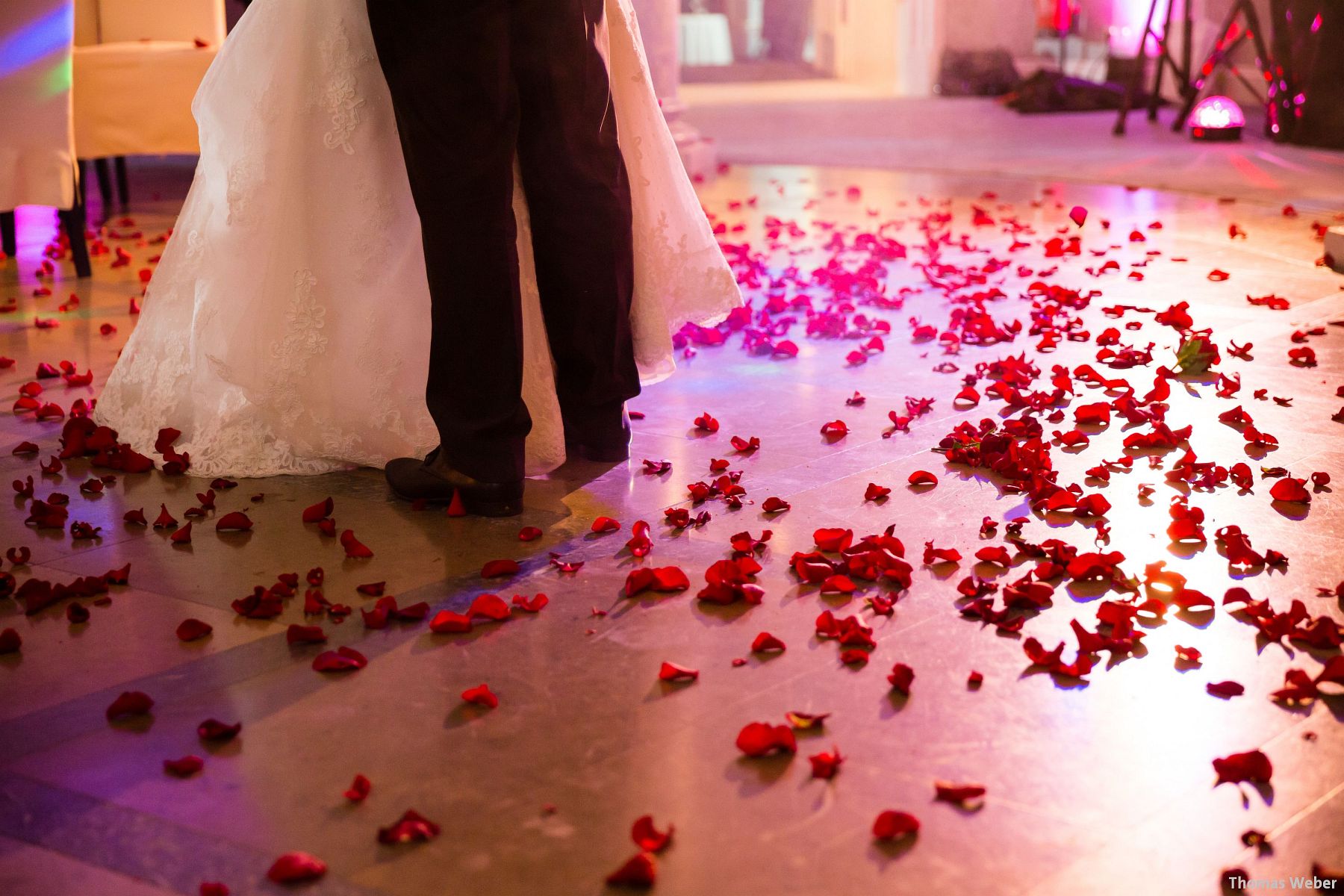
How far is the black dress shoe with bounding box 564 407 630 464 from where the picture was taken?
256 cm

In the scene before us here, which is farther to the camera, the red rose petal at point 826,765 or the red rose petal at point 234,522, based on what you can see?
the red rose petal at point 234,522

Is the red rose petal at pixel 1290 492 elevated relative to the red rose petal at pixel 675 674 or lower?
elevated

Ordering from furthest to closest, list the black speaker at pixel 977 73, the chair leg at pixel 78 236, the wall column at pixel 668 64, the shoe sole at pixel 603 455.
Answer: the black speaker at pixel 977 73 → the wall column at pixel 668 64 → the chair leg at pixel 78 236 → the shoe sole at pixel 603 455

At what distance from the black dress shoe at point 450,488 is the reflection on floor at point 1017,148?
4.48 m

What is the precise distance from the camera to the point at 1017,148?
7930 mm

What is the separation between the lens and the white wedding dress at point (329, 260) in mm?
2383

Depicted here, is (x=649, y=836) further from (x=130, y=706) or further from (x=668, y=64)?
(x=668, y=64)

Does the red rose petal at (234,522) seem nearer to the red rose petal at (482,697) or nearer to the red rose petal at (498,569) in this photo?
the red rose petal at (498,569)

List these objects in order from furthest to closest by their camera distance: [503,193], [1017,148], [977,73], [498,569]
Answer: [977,73]
[1017,148]
[503,193]
[498,569]

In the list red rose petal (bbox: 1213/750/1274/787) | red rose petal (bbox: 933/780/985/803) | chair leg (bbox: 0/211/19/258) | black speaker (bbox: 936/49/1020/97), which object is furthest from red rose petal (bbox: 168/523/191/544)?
black speaker (bbox: 936/49/1020/97)

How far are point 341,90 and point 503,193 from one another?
0.40 meters

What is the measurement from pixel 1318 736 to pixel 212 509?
1776mm

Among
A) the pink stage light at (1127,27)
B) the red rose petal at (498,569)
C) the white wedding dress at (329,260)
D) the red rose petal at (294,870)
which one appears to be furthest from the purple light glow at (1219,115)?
the red rose petal at (294,870)

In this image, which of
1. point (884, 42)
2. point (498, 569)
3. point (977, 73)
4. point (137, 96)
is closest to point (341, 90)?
point (498, 569)
